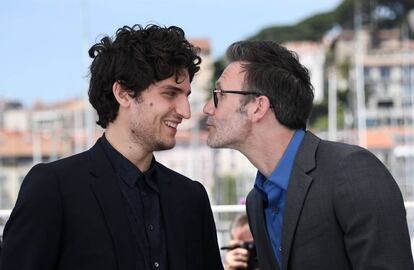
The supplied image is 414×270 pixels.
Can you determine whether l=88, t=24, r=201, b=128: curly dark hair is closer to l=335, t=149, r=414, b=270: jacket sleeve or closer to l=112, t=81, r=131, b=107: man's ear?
l=112, t=81, r=131, b=107: man's ear

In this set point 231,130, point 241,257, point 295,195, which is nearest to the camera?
point 295,195

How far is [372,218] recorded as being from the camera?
2.54 meters

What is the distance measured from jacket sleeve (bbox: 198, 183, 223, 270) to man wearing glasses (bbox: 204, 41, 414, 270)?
0.50 feet

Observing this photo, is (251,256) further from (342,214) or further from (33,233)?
(33,233)

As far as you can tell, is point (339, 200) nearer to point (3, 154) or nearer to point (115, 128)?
point (115, 128)

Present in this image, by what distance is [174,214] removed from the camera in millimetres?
2875

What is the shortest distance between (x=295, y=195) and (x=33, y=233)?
82 cm

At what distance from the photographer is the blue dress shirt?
2.80m

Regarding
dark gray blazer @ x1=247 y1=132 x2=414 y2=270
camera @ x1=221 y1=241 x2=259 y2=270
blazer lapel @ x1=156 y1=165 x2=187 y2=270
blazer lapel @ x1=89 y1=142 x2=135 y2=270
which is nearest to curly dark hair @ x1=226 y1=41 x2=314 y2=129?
dark gray blazer @ x1=247 y1=132 x2=414 y2=270

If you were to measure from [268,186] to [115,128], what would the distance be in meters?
0.55

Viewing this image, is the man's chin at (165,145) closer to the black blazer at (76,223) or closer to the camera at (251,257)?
the black blazer at (76,223)

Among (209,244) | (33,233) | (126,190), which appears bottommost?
(209,244)

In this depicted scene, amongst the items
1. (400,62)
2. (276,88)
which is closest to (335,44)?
(400,62)

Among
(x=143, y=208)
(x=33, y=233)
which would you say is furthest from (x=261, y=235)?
(x=33, y=233)
